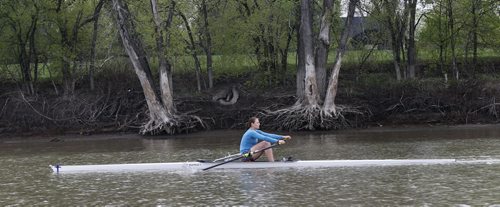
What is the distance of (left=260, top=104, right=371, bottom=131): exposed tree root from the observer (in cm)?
2677

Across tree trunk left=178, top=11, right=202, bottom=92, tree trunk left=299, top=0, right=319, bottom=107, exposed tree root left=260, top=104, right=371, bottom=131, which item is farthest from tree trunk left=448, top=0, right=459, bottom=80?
tree trunk left=178, top=11, right=202, bottom=92

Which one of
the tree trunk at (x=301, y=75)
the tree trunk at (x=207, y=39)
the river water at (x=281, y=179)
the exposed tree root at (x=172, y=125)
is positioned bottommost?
the river water at (x=281, y=179)

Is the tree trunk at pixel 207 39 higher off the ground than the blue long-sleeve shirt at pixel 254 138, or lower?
higher

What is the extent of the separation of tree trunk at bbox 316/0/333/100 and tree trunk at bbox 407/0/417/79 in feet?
14.9

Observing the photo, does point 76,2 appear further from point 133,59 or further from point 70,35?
point 133,59

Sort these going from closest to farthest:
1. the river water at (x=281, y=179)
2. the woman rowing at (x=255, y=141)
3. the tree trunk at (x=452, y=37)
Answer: the river water at (x=281, y=179) → the woman rowing at (x=255, y=141) → the tree trunk at (x=452, y=37)

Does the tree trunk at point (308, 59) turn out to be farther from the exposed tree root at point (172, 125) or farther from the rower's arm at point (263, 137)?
the rower's arm at point (263, 137)

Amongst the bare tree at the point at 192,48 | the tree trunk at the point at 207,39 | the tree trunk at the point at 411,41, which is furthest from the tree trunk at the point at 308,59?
the tree trunk at the point at 207,39

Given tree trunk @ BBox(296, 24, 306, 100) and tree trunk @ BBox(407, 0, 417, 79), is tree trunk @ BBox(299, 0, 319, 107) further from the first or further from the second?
tree trunk @ BBox(407, 0, 417, 79)

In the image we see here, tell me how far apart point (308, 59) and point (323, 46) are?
92cm

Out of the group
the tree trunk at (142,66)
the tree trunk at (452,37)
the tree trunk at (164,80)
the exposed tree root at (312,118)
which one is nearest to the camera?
the exposed tree root at (312,118)

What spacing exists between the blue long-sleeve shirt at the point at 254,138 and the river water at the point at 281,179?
77 centimetres

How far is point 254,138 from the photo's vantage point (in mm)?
16219

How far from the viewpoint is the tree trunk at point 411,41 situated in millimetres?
29663
